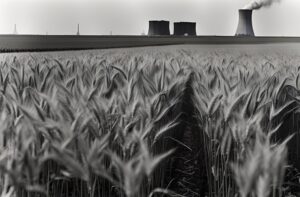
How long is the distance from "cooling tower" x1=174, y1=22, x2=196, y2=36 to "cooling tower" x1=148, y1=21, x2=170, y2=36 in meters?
2.33

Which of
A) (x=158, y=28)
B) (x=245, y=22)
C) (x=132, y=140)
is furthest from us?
(x=158, y=28)

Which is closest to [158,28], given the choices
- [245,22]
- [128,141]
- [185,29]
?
[185,29]

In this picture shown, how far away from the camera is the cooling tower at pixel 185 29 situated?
37.5 meters

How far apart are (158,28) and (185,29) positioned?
344 centimetres

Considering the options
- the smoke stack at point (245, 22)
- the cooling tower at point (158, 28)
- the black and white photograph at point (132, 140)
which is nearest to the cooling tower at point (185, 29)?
the cooling tower at point (158, 28)

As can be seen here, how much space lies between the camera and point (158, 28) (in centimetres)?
3522

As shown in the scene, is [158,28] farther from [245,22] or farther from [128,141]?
[128,141]

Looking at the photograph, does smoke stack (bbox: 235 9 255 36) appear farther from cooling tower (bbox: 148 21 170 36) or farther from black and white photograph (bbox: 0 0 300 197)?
black and white photograph (bbox: 0 0 300 197)

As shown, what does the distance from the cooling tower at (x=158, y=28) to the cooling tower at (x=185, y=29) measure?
7.64 feet

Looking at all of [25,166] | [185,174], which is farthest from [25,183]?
[185,174]

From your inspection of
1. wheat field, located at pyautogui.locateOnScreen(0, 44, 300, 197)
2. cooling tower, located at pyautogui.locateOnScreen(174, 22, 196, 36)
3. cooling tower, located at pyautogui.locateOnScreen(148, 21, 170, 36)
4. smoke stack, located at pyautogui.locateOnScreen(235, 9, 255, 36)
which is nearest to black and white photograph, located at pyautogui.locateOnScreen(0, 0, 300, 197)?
wheat field, located at pyautogui.locateOnScreen(0, 44, 300, 197)

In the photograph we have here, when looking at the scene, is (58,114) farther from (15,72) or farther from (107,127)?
(15,72)

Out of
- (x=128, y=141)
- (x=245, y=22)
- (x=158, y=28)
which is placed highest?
(x=245, y=22)

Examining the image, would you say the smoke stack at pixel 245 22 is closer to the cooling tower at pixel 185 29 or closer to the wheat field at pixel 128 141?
the cooling tower at pixel 185 29
